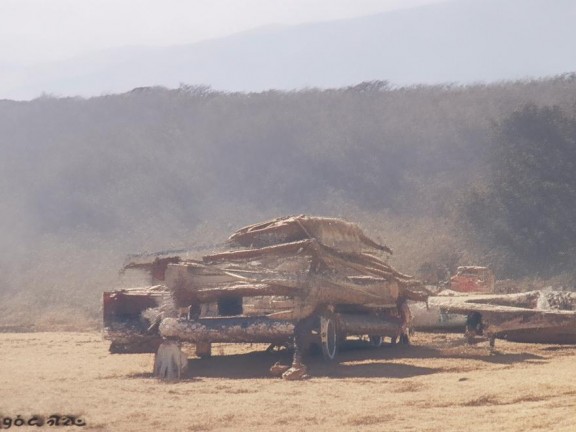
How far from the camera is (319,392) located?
32.7 feet

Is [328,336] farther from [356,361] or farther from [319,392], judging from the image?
[319,392]

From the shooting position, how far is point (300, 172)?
140ft

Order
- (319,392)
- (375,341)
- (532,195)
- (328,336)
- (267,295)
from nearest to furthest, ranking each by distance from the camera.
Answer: (319,392)
(267,295)
(328,336)
(375,341)
(532,195)

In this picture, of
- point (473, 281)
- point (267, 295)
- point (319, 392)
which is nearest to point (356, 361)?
point (267, 295)

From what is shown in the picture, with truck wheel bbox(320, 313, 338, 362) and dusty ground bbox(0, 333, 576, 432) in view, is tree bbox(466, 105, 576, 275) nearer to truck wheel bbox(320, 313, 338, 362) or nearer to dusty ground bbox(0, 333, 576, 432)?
dusty ground bbox(0, 333, 576, 432)

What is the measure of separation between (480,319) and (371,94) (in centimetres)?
3474

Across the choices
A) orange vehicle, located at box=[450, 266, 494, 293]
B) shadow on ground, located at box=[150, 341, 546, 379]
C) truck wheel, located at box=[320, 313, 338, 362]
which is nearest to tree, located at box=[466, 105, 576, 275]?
orange vehicle, located at box=[450, 266, 494, 293]

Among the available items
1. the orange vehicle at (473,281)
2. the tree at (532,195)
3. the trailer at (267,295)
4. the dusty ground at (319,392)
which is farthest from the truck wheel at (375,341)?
the tree at (532,195)

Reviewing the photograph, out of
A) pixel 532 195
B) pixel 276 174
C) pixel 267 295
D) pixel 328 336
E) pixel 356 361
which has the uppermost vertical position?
pixel 276 174

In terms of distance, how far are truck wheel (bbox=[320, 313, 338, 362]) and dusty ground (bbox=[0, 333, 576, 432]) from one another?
0.26m

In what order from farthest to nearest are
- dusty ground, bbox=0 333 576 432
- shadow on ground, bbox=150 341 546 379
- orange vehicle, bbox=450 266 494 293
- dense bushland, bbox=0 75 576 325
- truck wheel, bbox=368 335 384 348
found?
dense bushland, bbox=0 75 576 325, orange vehicle, bbox=450 266 494 293, truck wheel, bbox=368 335 384 348, shadow on ground, bbox=150 341 546 379, dusty ground, bbox=0 333 576 432

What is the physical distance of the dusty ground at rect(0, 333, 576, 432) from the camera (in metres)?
7.91

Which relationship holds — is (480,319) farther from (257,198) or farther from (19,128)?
(19,128)

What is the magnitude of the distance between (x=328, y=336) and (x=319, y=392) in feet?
12.3
